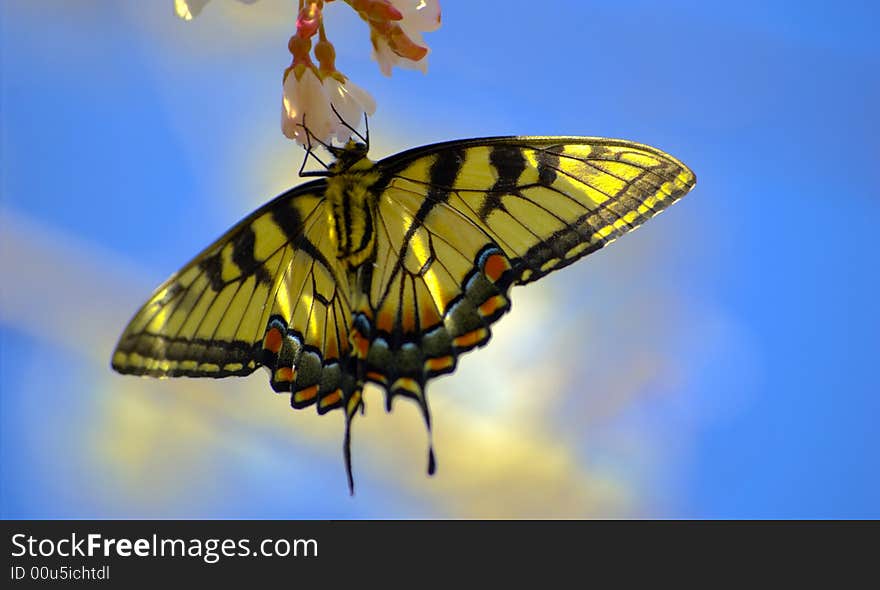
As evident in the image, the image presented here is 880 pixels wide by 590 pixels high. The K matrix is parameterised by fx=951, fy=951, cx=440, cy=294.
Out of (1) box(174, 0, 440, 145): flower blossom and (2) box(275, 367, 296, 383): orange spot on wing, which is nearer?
(1) box(174, 0, 440, 145): flower blossom

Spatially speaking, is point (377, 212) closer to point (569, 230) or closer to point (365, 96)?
point (365, 96)

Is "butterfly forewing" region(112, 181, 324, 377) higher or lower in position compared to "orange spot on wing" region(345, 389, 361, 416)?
higher

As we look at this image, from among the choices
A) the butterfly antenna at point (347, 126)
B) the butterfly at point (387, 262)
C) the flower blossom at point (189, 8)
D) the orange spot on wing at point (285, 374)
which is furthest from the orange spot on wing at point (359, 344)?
the flower blossom at point (189, 8)

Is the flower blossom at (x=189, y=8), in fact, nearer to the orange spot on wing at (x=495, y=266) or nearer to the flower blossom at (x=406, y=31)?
the flower blossom at (x=406, y=31)

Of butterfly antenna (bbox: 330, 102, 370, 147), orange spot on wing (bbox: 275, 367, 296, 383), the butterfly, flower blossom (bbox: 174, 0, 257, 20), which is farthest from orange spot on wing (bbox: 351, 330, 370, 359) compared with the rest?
flower blossom (bbox: 174, 0, 257, 20)

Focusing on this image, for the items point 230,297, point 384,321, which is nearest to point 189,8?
point 230,297

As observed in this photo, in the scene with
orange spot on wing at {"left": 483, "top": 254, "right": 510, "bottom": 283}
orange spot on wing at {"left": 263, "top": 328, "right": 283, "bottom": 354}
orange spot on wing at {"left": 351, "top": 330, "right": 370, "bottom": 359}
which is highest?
orange spot on wing at {"left": 483, "top": 254, "right": 510, "bottom": 283}

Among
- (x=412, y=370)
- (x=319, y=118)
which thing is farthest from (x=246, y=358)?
(x=319, y=118)

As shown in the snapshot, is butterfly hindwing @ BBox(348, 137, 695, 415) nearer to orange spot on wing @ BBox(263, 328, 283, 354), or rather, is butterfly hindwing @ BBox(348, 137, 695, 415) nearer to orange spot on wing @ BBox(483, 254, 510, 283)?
orange spot on wing @ BBox(483, 254, 510, 283)
